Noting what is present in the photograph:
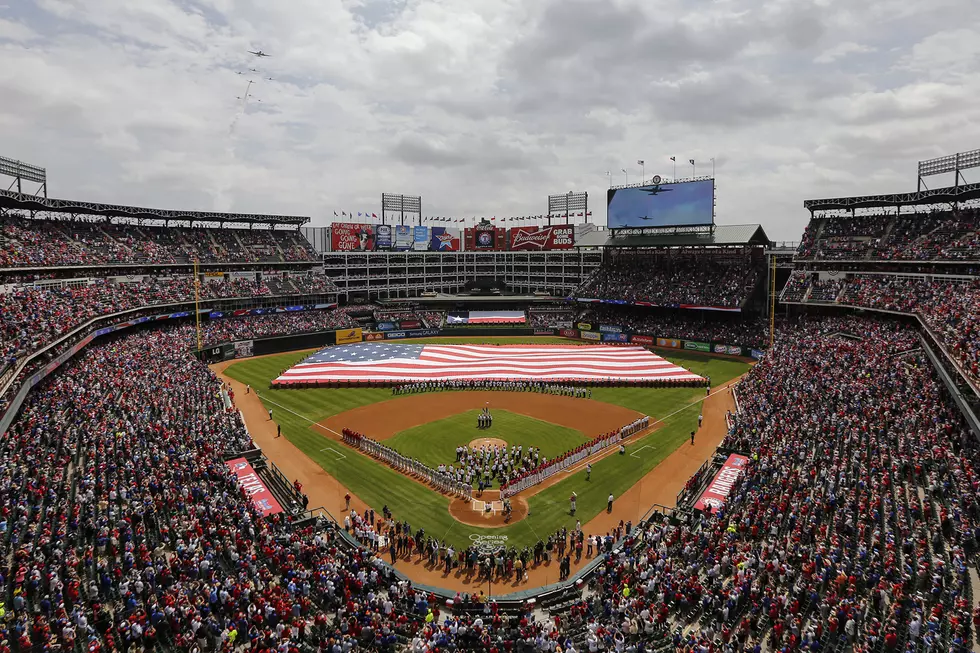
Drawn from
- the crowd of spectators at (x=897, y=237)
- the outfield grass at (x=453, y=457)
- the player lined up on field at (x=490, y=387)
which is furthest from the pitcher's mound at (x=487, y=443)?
the crowd of spectators at (x=897, y=237)

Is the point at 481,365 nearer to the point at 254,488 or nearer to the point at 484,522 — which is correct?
the point at 254,488

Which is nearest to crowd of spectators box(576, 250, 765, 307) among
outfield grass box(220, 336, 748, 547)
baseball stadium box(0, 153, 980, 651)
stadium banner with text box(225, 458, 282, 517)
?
baseball stadium box(0, 153, 980, 651)

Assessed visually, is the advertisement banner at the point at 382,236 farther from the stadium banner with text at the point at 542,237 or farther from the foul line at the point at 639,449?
the foul line at the point at 639,449

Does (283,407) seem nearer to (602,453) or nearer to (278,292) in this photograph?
(602,453)

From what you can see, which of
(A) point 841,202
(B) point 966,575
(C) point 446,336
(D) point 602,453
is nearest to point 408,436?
(D) point 602,453

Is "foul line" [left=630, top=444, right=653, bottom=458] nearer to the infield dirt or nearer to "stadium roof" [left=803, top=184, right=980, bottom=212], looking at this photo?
the infield dirt

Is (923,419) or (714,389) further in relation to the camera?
(714,389)

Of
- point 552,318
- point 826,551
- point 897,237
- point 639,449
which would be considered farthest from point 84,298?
point 897,237
